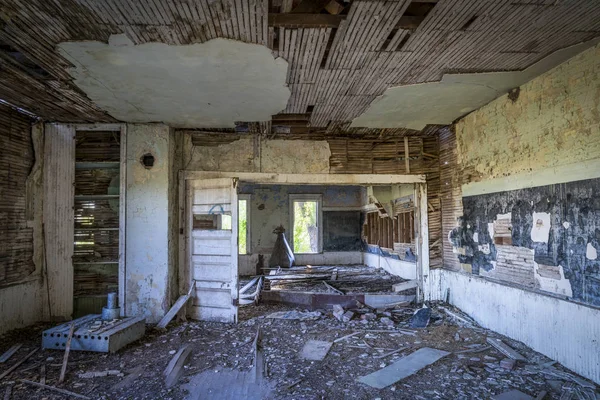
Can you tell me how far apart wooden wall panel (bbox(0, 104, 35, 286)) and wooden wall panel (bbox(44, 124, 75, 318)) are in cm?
22

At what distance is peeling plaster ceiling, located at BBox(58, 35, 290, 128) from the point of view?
3.17 metres

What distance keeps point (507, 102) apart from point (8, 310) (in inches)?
249

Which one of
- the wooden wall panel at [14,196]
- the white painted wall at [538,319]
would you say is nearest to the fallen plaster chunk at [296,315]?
the white painted wall at [538,319]

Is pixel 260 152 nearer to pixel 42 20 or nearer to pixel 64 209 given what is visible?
pixel 64 209

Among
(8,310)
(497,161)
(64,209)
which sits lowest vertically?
(8,310)

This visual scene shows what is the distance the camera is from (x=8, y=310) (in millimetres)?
4484

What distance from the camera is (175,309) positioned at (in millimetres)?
5141

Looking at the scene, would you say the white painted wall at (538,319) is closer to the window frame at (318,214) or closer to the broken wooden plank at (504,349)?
the broken wooden plank at (504,349)

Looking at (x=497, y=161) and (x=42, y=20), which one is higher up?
(x=42, y=20)

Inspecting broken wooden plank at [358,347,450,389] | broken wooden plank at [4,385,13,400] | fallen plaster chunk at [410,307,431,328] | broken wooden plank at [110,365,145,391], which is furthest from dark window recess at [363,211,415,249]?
broken wooden plank at [4,385,13,400]

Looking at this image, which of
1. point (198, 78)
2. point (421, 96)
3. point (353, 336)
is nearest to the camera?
point (198, 78)

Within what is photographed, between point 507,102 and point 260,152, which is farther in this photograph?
point 260,152

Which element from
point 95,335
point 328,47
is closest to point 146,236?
point 95,335

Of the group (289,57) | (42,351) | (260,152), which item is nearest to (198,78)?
(289,57)
